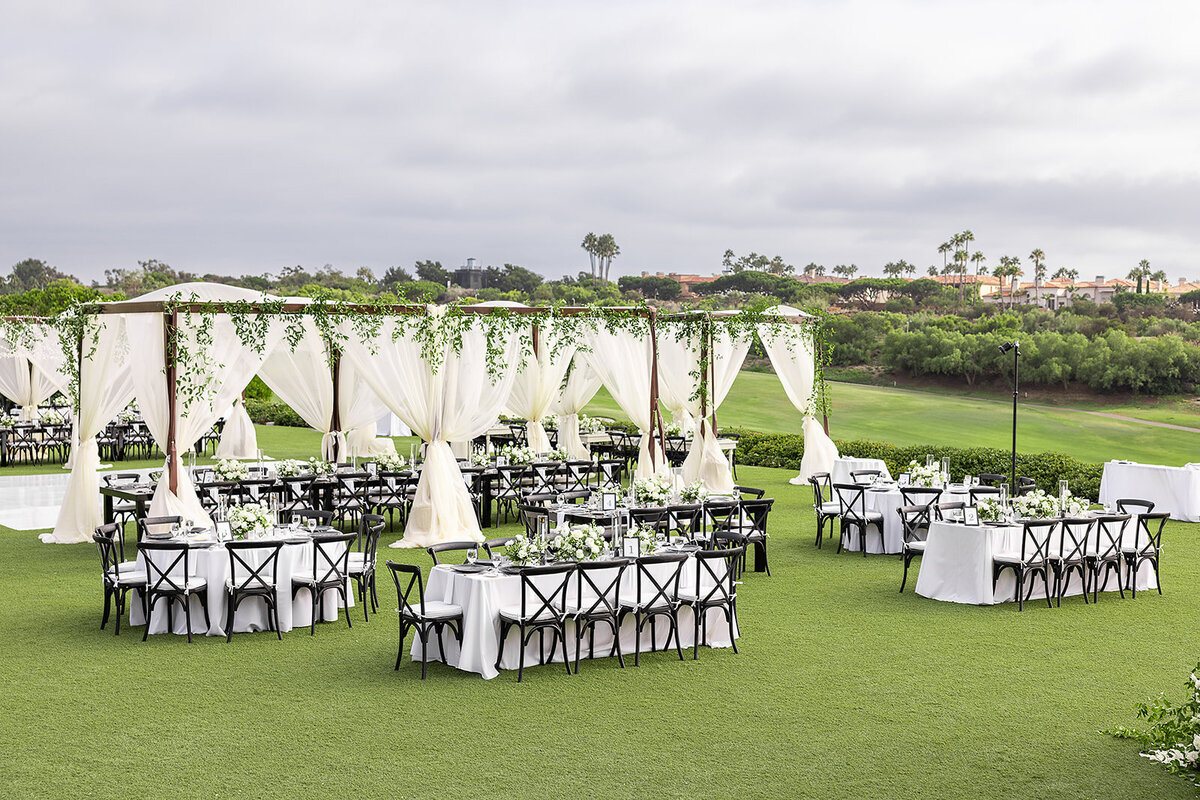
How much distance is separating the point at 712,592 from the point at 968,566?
295cm

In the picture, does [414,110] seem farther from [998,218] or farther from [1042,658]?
[998,218]

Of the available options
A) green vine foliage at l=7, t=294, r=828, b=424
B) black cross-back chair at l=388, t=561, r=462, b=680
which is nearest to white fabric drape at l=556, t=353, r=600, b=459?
green vine foliage at l=7, t=294, r=828, b=424

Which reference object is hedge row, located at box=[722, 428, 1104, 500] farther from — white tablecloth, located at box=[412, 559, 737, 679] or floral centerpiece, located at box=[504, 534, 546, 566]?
floral centerpiece, located at box=[504, 534, 546, 566]

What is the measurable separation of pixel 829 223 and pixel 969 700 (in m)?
59.8

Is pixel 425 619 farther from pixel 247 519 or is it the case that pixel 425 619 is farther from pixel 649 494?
pixel 649 494

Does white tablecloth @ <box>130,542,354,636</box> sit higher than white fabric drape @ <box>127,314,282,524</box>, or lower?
lower

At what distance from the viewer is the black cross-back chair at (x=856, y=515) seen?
1184 cm

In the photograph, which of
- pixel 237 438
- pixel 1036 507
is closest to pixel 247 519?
pixel 1036 507

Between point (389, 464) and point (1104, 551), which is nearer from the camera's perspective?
point (1104, 551)

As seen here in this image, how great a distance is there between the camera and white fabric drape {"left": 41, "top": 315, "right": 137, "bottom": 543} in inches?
489

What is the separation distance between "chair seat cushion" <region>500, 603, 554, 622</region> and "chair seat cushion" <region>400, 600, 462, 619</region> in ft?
1.00

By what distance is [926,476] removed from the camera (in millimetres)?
12008

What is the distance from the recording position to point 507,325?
42.7 ft

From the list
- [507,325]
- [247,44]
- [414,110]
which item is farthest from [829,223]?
[507,325]
